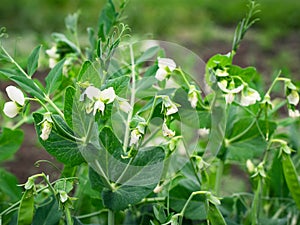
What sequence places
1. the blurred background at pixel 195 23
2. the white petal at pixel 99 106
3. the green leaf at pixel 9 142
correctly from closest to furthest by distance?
the white petal at pixel 99 106 < the green leaf at pixel 9 142 < the blurred background at pixel 195 23

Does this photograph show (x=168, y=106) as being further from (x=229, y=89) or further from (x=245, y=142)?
(x=245, y=142)

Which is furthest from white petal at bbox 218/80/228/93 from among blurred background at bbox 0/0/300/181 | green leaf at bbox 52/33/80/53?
blurred background at bbox 0/0/300/181

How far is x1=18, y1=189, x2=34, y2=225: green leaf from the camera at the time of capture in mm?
708

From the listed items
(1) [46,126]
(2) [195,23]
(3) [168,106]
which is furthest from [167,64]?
(2) [195,23]

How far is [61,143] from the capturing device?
2.39 ft

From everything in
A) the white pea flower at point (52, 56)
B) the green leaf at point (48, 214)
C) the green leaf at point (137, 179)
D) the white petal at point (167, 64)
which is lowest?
the green leaf at point (48, 214)

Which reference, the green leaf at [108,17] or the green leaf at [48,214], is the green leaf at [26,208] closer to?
the green leaf at [48,214]

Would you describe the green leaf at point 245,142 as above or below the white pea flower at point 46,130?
below

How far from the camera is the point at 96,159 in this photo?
0.74 m

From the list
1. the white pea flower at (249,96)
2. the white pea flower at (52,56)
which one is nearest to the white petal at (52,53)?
the white pea flower at (52,56)

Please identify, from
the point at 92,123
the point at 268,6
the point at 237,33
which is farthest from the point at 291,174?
the point at 268,6

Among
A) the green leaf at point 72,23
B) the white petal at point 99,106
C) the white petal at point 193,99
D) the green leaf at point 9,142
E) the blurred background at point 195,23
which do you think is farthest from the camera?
the blurred background at point 195,23

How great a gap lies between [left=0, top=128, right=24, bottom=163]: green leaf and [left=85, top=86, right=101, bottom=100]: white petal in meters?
0.28

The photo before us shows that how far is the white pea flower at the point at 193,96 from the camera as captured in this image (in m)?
0.80
